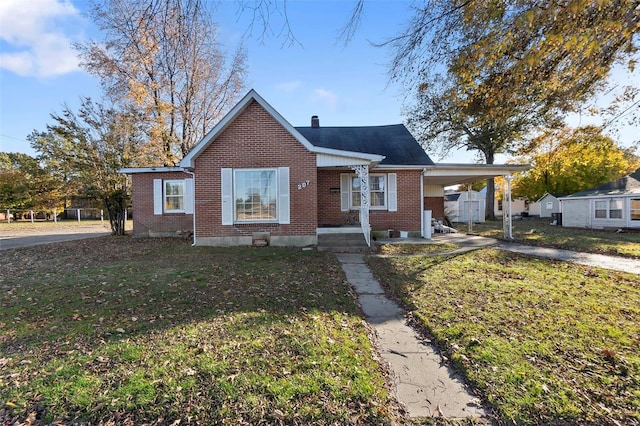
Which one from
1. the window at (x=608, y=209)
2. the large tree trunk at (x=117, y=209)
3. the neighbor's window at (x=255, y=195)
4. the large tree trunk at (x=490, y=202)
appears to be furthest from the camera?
the large tree trunk at (x=490, y=202)

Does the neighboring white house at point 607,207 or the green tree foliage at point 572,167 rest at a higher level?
the green tree foliage at point 572,167

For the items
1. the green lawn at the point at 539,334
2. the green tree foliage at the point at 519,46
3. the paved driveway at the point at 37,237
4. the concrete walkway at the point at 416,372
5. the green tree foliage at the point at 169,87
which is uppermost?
the green tree foliage at the point at 169,87

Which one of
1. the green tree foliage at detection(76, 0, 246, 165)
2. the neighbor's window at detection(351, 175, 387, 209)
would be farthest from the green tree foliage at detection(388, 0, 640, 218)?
the green tree foliage at detection(76, 0, 246, 165)

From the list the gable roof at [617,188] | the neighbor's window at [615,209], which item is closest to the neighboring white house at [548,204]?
the gable roof at [617,188]

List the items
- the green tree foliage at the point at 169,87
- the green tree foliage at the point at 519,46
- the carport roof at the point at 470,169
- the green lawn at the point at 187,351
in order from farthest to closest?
the green tree foliage at the point at 169,87 < the carport roof at the point at 470,169 < the green tree foliage at the point at 519,46 < the green lawn at the point at 187,351

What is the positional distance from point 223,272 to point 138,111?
14634 millimetres

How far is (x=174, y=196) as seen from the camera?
1338 cm

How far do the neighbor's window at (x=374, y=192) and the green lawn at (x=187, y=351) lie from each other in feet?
21.9

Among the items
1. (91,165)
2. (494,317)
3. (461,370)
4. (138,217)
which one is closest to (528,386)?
(461,370)

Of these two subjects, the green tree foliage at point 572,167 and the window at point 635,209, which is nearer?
the window at point 635,209

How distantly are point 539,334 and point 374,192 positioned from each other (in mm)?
9442

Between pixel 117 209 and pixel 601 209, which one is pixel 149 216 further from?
pixel 601 209

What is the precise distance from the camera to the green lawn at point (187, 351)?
240 cm

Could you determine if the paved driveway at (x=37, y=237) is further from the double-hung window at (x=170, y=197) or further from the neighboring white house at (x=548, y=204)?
the neighboring white house at (x=548, y=204)
